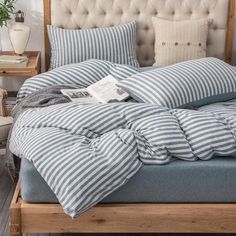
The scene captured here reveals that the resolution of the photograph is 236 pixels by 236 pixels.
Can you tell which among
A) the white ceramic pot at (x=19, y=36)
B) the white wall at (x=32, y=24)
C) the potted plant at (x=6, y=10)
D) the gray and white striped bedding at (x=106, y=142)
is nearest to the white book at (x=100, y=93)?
the gray and white striped bedding at (x=106, y=142)

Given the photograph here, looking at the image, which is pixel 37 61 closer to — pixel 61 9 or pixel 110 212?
pixel 61 9

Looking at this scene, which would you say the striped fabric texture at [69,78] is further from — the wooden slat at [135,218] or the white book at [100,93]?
the wooden slat at [135,218]

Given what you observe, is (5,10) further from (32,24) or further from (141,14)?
(141,14)

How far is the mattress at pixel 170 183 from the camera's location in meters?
2.38

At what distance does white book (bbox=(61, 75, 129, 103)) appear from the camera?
321 centimetres

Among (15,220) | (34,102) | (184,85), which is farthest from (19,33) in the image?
(15,220)

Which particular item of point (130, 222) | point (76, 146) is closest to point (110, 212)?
point (130, 222)

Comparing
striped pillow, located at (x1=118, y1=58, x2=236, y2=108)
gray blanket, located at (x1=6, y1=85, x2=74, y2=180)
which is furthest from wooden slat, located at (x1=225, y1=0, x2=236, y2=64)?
gray blanket, located at (x1=6, y1=85, x2=74, y2=180)

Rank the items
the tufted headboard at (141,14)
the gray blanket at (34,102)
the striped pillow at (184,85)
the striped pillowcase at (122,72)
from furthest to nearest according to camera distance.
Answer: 1. the tufted headboard at (141,14)
2. the striped pillowcase at (122,72)
3. the gray blanket at (34,102)
4. the striped pillow at (184,85)

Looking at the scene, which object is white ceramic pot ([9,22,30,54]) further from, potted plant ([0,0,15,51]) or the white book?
the white book

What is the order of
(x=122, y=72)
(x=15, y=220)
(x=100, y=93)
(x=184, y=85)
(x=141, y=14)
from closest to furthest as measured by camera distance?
1. (x=15, y=220)
2. (x=184, y=85)
3. (x=100, y=93)
4. (x=122, y=72)
5. (x=141, y=14)

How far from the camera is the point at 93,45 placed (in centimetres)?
403

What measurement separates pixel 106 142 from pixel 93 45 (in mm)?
1754

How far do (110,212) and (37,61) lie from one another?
202 cm
